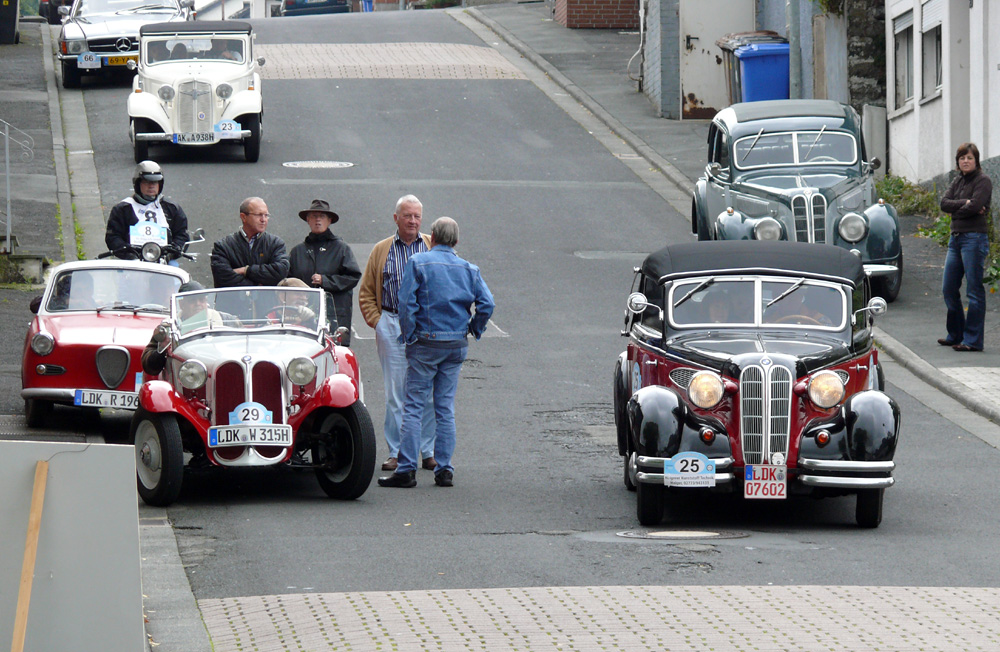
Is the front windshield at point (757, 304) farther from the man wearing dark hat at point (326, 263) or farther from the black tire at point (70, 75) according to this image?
the black tire at point (70, 75)

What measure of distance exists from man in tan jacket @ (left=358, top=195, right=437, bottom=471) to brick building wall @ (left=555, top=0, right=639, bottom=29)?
27.8m

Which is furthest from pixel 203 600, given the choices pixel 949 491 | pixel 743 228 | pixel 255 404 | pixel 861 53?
pixel 861 53

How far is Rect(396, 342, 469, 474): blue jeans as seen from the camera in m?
10.5

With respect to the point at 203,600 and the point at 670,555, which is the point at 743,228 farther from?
the point at 203,600

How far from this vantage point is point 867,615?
7117mm

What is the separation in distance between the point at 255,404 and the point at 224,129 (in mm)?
14600

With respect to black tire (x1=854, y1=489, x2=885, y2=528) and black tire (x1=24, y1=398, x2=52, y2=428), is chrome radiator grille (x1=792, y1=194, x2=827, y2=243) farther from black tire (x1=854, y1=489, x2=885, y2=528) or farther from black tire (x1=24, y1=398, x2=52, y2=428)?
black tire (x1=24, y1=398, x2=52, y2=428)

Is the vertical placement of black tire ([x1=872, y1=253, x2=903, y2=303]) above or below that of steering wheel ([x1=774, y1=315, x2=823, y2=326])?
below

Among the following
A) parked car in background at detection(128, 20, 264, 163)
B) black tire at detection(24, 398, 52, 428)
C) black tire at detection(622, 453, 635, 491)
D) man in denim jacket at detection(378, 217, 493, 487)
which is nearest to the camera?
black tire at detection(622, 453, 635, 491)

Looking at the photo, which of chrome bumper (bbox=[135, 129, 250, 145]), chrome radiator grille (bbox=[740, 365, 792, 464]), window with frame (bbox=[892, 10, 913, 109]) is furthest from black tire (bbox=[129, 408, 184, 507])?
window with frame (bbox=[892, 10, 913, 109])

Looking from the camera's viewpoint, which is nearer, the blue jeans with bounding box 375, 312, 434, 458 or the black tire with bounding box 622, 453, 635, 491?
the black tire with bounding box 622, 453, 635, 491

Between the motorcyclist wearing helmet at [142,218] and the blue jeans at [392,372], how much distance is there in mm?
3363

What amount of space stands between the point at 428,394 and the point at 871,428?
3108mm

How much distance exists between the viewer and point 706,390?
30.6ft
